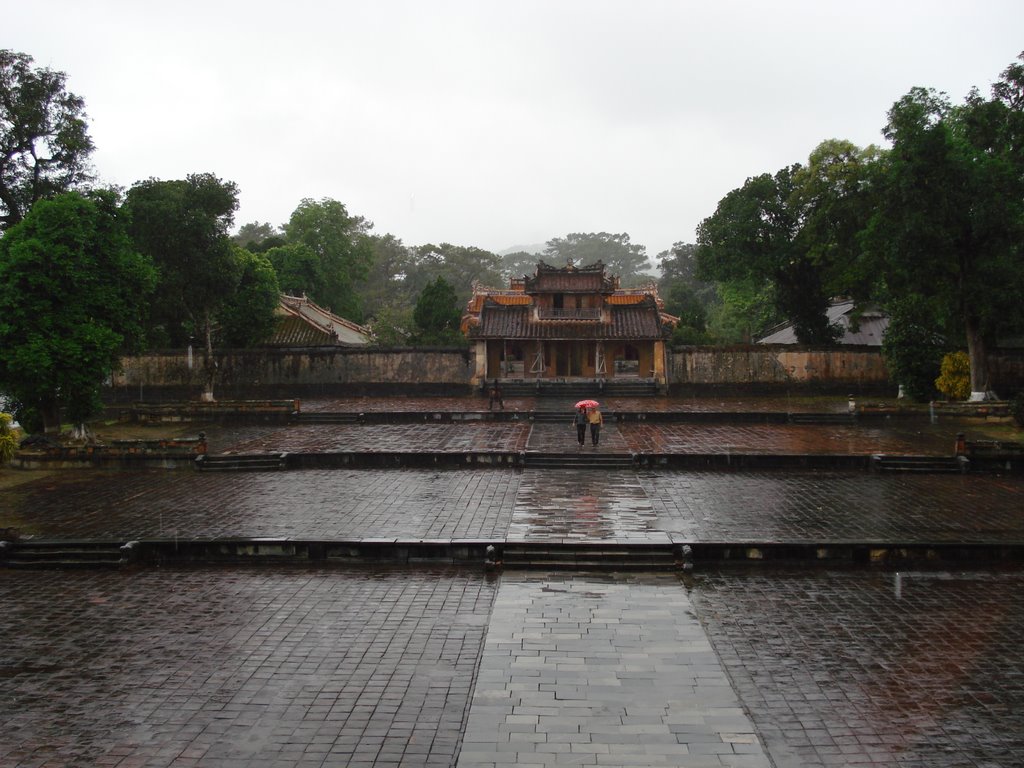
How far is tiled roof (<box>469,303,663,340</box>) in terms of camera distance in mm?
34094

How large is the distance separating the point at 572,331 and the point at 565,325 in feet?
1.83

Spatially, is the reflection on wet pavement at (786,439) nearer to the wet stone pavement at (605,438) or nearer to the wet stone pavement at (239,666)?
the wet stone pavement at (605,438)

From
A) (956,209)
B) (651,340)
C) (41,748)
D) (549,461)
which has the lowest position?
(41,748)

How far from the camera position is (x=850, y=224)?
29984mm

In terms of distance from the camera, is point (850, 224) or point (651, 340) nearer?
point (850, 224)

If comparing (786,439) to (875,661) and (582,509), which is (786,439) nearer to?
(582,509)

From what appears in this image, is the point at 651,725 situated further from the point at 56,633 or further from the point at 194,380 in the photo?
the point at 194,380

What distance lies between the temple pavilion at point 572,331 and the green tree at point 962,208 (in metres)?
11.0

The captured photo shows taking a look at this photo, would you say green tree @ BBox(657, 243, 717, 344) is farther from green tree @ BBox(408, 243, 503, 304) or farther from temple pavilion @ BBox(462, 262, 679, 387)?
green tree @ BBox(408, 243, 503, 304)

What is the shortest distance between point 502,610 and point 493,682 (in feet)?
6.30

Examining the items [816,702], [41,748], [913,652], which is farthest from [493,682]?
[913,652]

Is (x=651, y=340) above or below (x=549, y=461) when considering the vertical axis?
above

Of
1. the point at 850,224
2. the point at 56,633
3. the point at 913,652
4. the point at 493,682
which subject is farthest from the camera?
the point at 850,224

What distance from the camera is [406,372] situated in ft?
111
